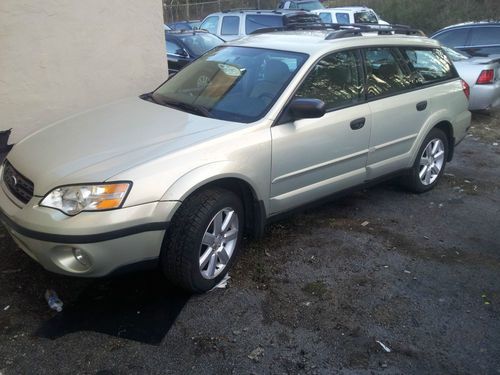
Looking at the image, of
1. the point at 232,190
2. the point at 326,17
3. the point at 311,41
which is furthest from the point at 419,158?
the point at 326,17

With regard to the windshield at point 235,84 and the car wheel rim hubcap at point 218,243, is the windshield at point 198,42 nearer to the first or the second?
the windshield at point 235,84

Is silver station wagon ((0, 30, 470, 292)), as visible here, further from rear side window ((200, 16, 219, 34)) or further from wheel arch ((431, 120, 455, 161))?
rear side window ((200, 16, 219, 34))

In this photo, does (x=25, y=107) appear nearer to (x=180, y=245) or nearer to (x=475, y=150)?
(x=180, y=245)

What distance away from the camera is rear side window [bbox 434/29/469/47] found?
1131 cm

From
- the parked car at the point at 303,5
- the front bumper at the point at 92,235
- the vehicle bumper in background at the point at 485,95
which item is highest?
the front bumper at the point at 92,235

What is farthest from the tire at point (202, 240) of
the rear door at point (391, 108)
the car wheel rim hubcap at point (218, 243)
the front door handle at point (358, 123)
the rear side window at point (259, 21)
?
the rear side window at point (259, 21)

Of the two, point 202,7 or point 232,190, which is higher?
point 232,190

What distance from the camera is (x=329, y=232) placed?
445cm

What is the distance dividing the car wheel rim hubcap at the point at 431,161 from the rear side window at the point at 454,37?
688cm

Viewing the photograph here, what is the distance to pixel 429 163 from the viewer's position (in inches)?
213

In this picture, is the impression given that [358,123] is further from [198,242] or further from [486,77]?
[486,77]

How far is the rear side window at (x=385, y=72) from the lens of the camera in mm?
4480

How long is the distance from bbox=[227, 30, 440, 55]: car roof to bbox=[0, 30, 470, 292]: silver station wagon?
0.02 m

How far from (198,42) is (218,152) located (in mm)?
7507
